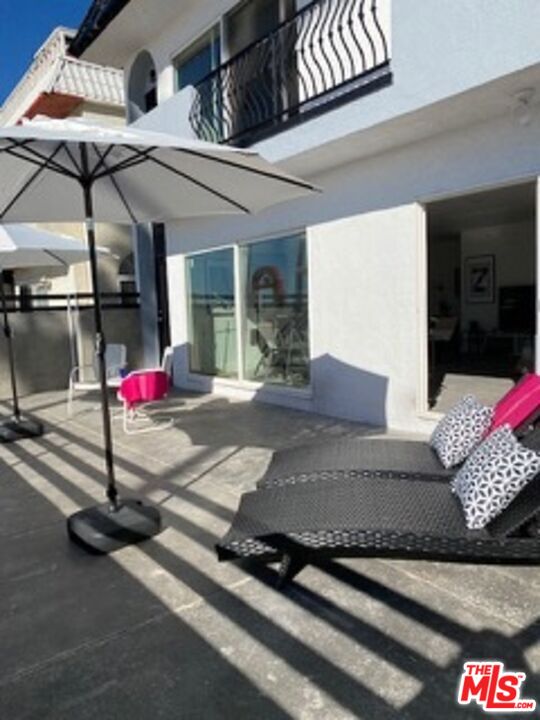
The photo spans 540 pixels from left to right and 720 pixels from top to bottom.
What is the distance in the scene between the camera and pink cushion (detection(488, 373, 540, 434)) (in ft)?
11.1

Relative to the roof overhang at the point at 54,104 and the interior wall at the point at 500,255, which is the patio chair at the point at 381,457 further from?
the roof overhang at the point at 54,104

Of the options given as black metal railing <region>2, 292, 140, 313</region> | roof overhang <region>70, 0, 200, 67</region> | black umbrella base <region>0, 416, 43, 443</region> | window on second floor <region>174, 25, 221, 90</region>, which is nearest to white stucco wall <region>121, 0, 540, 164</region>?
window on second floor <region>174, 25, 221, 90</region>

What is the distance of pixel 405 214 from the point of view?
5797mm

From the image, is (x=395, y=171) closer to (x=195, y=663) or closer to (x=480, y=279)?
(x=195, y=663)

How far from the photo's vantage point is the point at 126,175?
4.27m

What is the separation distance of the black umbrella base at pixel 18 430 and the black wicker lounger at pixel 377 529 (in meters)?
4.15

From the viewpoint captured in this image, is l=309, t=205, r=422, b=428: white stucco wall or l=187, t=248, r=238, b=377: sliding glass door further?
l=187, t=248, r=238, b=377: sliding glass door

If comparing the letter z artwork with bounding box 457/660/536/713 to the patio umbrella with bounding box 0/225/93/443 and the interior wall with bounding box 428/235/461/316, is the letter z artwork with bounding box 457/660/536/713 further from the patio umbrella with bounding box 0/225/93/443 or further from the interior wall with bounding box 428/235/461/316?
the interior wall with bounding box 428/235/461/316

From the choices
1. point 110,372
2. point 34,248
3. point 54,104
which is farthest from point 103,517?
point 54,104

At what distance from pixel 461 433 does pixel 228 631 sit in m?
2.03

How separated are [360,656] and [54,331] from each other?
29.5 feet

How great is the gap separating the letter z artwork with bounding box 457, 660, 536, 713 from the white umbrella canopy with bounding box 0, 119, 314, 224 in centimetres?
284

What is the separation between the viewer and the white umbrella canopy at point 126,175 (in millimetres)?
2997

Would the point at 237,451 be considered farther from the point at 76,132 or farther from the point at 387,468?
the point at 76,132
